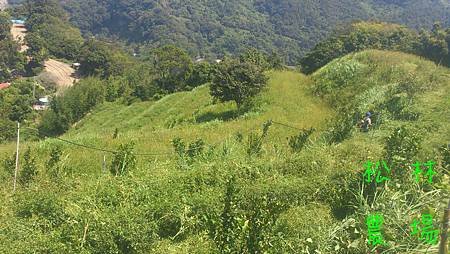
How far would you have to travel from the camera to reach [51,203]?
600 centimetres

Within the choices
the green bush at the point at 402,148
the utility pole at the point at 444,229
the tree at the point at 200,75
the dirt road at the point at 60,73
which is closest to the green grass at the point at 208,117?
the tree at the point at 200,75

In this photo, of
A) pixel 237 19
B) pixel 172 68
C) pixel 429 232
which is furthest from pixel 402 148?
pixel 237 19

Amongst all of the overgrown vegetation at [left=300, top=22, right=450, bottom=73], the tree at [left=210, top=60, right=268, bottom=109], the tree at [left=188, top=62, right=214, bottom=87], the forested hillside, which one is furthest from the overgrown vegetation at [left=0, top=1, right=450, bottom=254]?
the forested hillside

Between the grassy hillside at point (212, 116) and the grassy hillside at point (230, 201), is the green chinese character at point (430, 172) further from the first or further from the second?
the grassy hillside at point (212, 116)

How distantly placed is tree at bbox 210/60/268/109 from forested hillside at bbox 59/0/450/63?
281 feet

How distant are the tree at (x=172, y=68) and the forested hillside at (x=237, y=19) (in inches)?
2771

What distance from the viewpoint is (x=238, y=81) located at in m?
16.5

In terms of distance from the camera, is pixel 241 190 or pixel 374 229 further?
pixel 241 190

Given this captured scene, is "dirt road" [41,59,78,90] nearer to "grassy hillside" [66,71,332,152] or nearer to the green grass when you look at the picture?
the green grass

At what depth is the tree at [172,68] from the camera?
32156 millimetres

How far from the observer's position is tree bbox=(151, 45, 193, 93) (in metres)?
32.2

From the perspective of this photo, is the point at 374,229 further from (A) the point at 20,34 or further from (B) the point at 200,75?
(A) the point at 20,34

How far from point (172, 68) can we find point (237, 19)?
100185mm

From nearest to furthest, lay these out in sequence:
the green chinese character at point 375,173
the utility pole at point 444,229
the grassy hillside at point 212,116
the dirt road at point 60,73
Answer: the utility pole at point 444,229
the green chinese character at point 375,173
the grassy hillside at point 212,116
the dirt road at point 60,73
